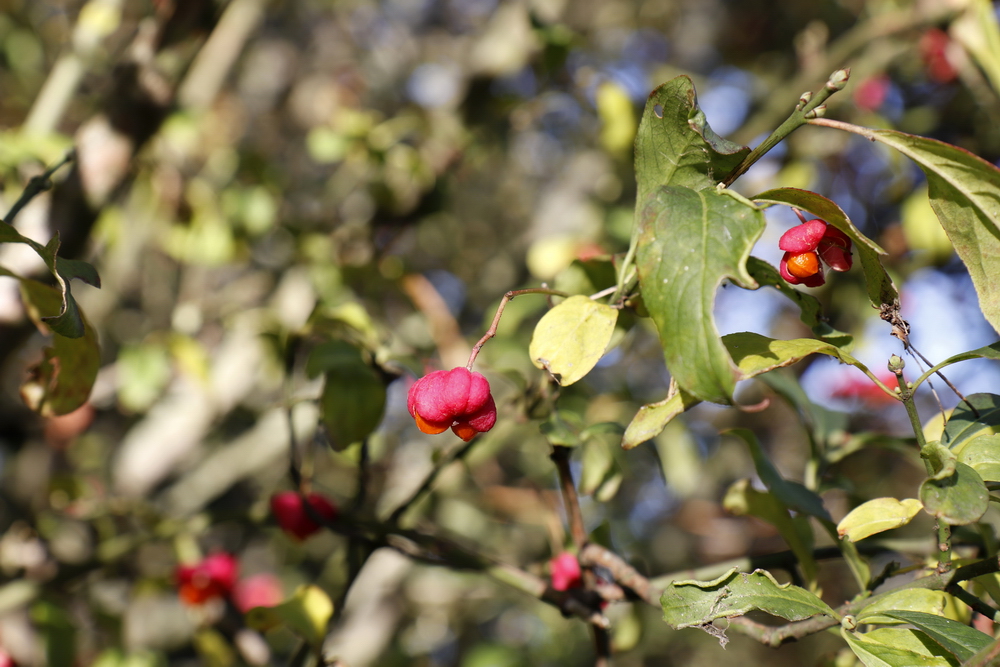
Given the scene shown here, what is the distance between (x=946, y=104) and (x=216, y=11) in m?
2.21

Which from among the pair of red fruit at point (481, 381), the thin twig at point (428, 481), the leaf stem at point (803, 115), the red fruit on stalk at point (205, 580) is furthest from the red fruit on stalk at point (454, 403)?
the red fruit on stalk at point (205, 580)

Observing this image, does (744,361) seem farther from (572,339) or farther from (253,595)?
(253,595)

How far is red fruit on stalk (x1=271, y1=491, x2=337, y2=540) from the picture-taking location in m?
1.15

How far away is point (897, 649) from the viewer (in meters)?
0.63

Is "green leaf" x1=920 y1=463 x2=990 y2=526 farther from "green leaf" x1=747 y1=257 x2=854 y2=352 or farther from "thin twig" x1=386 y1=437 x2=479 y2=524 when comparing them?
"thin twig" x1=386 y1=437 x2=479 y2=524

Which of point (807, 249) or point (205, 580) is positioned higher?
point (807, 249)

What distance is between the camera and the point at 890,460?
3.47 metres

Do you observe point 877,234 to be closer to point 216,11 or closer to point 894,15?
point 894,15

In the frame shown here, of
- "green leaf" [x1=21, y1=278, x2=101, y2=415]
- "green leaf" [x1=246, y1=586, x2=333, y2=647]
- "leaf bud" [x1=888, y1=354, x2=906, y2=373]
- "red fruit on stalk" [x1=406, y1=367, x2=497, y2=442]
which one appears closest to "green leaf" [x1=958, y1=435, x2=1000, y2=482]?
"leaf bud" [x1=888, y1=354, x2=906, y2=373]

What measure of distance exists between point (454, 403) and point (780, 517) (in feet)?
1.52

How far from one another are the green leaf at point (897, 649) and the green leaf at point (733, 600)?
3cm

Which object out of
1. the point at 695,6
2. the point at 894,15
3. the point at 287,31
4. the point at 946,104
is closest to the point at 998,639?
the point at 894,15

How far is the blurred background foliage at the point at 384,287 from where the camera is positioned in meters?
1.37

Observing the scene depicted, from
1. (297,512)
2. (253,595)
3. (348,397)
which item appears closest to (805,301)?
(348,397)
